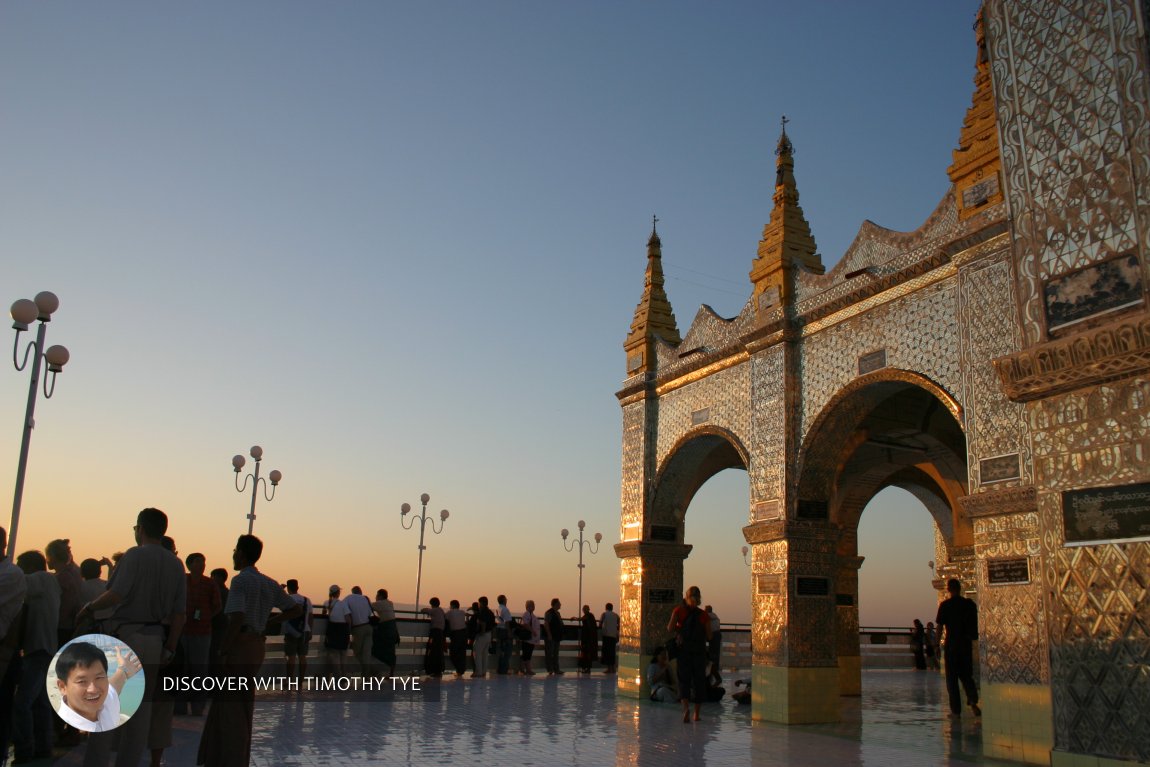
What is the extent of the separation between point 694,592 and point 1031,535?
395cm

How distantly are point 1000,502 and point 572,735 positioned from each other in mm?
4597

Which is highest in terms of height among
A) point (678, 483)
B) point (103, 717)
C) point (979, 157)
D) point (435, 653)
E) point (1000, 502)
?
point (979, 157)

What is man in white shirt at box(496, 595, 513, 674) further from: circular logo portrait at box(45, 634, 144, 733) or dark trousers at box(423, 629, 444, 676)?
circular logo portrait at box(45, 634, 144, 733)

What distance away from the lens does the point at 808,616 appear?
36.4ft

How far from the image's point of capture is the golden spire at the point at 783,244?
39.2ft

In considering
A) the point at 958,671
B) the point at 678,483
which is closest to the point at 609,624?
the point at 678,483

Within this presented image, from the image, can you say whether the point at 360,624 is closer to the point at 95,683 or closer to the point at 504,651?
the point at 504,651

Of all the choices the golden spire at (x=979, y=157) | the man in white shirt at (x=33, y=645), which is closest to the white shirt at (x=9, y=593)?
the man in white shirt at (x=33, y=645)

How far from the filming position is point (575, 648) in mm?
21219

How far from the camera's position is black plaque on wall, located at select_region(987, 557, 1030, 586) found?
25.6ft

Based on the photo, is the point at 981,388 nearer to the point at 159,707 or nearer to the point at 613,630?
the point at 159,707

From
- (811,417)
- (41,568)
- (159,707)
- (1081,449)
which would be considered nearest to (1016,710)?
(1081,449)

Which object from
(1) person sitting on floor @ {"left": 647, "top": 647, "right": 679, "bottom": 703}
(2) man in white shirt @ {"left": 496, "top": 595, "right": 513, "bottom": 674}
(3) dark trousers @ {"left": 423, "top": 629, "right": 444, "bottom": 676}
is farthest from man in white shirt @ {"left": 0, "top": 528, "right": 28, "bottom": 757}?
(2) man in white shirt @ {"left": 496, "top": 595, "right": 513, "bottom": 674}

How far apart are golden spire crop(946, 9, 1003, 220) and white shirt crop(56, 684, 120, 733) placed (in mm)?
8209
